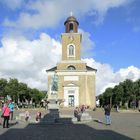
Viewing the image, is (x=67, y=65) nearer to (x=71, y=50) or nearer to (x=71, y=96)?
(x=71, y=50)

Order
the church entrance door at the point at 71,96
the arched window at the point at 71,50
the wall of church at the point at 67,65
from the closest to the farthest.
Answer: the church entrance door at the point at 71,96, the wall of church at the point at 67,65, the arched window at the point at 71,50

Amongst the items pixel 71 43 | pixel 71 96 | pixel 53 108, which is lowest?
pixel 53 108

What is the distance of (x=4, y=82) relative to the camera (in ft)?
388

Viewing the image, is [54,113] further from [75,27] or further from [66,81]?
[75,27]

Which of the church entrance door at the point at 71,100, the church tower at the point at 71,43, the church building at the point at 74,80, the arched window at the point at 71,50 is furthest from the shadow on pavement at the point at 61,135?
the arched window at the point at 71,50

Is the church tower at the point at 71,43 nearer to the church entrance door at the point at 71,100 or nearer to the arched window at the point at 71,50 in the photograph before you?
the arched window at the point at 71,50

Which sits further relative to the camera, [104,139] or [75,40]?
[75,40]

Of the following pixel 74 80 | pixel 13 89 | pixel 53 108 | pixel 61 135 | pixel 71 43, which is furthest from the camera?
pixel 13 89

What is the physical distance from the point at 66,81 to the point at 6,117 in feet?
207

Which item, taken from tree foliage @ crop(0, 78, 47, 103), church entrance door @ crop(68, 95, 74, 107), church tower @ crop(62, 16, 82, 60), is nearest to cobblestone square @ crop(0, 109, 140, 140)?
church entrance door @ crop(68, 95, 74, 107)

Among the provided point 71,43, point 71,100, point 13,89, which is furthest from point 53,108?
point 13,89

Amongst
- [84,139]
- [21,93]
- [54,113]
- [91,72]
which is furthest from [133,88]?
[84,139]

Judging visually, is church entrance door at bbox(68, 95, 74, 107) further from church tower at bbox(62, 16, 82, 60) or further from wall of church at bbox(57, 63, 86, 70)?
church tower at bbox(62, 16, 82, 60)

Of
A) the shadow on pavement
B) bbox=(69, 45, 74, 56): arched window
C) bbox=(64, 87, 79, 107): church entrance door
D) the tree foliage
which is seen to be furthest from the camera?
the tree foliage
